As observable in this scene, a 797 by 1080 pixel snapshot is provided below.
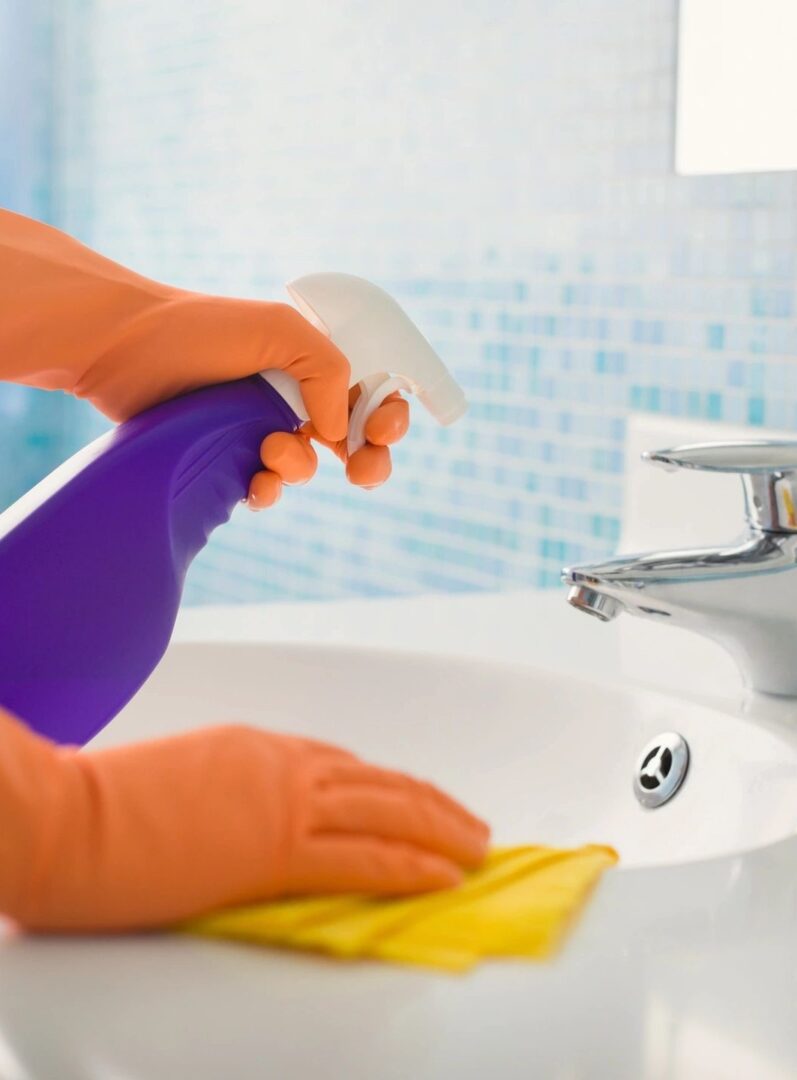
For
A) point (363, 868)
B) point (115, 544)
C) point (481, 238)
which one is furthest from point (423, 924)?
point (481, 238)

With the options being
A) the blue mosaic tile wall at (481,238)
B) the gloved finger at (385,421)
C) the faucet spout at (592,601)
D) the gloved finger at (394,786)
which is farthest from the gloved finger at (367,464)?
the blue mosaic tile wall at (481,238)

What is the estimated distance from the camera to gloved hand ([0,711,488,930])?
0.32m

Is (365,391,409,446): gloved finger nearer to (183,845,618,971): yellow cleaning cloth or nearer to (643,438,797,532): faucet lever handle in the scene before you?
(643,438,797,532): faucet lever handle

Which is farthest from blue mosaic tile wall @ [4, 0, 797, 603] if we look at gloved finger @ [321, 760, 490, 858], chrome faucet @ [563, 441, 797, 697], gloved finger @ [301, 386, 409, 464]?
gloved finger @ [321, 760, 490, 858]

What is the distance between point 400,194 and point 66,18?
1071mm

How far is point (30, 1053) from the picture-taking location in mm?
294

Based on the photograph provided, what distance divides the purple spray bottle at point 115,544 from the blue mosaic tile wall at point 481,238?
20.4 inches

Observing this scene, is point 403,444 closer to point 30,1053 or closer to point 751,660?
point 751,660

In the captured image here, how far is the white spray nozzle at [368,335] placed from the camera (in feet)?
1.91

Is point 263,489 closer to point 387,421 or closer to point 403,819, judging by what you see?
point 387,421

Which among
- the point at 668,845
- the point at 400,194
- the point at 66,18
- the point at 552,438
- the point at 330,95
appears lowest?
the point at 668,845

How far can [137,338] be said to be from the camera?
560mm

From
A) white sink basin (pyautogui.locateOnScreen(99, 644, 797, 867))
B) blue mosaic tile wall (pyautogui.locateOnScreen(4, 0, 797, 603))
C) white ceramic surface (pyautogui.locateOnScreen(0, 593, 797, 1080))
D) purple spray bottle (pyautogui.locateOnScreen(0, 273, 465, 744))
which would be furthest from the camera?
blue mosaic tile wall (pyautogui.locateOnScreen(4, 0, 797, 603))

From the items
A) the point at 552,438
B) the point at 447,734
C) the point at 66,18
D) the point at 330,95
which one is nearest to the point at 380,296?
the point at 447,734
